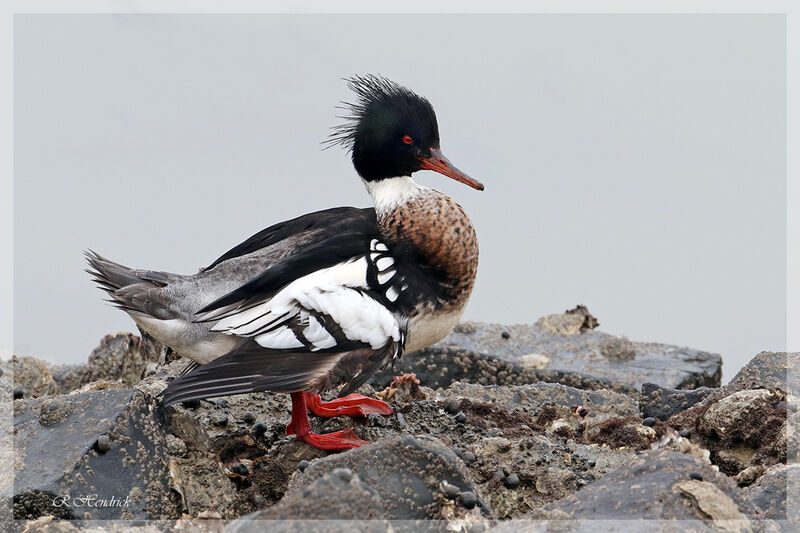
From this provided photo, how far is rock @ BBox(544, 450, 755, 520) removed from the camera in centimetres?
359

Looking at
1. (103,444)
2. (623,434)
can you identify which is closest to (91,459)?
(103,444)

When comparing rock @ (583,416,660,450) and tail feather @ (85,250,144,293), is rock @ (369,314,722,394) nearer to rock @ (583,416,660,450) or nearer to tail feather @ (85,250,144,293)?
rock @ (583,416,660,450)

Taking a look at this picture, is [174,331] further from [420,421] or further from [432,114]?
[432,114]

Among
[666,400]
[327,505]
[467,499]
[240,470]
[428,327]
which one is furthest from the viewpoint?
[666,400]

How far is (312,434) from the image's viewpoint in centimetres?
534

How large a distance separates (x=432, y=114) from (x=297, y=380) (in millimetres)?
2253

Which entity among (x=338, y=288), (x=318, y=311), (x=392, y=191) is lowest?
(x=318, y=311)

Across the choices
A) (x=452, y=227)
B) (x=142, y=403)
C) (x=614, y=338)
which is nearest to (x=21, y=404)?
(x=142, y=403)

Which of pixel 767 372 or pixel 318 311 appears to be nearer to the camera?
pixel 318 311

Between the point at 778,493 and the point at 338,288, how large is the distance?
257cm

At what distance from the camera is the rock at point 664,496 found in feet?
11.8

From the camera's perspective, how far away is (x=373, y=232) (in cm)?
596

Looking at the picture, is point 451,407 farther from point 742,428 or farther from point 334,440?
point 742,428

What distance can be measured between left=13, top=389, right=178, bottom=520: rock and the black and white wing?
35 cm
